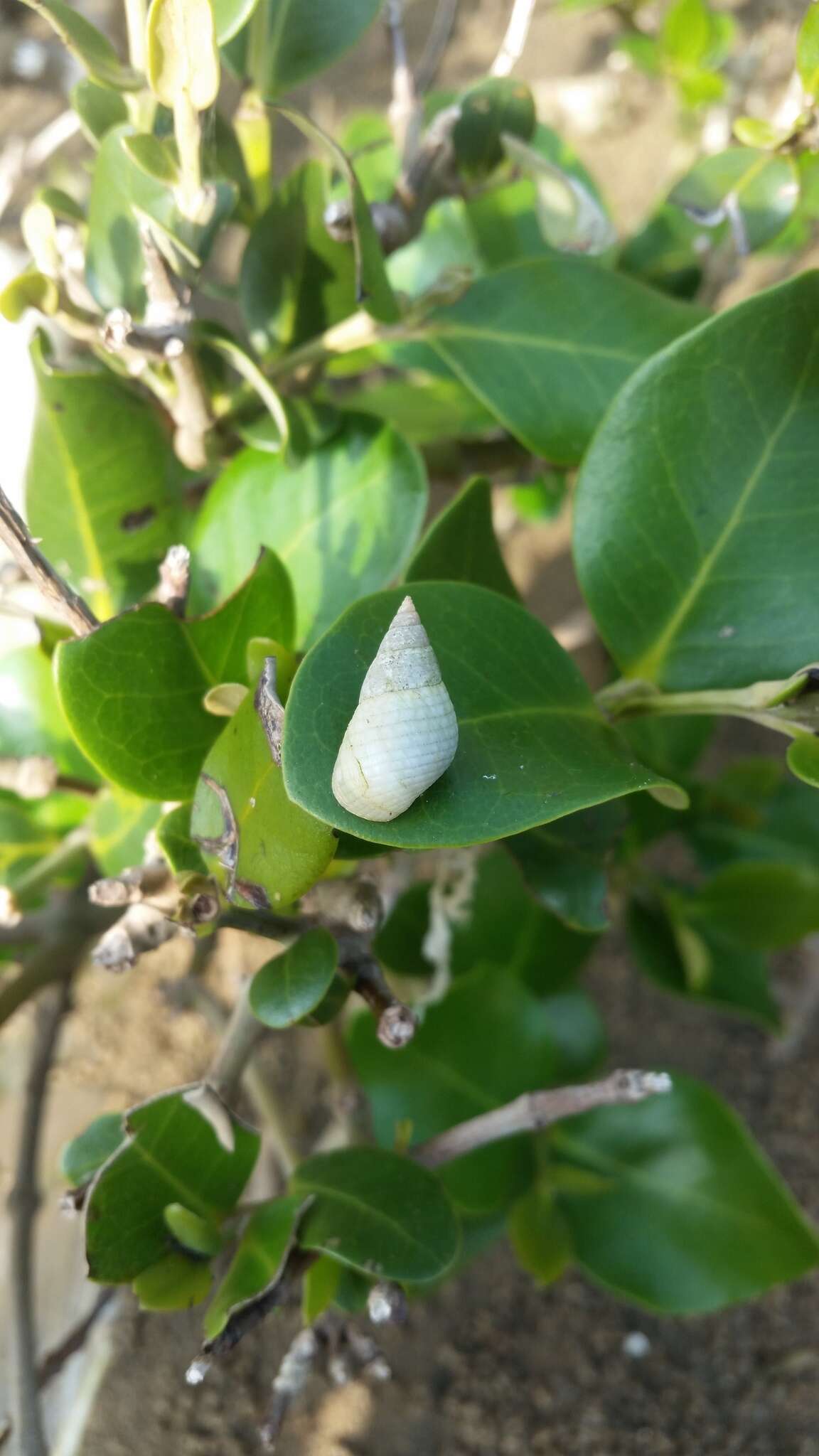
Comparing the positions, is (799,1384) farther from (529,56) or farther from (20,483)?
(529,56)

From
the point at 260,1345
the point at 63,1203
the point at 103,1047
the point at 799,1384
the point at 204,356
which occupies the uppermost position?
the point at 204,356

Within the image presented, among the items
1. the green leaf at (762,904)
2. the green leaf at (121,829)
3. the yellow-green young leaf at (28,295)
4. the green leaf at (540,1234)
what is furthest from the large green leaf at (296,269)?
the green leaf at (540,1234)

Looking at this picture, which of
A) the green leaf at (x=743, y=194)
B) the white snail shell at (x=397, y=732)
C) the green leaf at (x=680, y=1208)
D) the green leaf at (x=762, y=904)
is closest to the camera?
the white snail shell at (x=397, y=732)

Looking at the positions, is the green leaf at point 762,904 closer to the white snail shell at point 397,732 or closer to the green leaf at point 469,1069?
the green leaf at point 469,1069

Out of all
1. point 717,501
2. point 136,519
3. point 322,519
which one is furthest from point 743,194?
point 136,519

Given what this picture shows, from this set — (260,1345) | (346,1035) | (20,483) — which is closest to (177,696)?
(20,483)

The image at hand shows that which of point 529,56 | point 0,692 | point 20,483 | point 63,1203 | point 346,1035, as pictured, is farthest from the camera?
point 529,56

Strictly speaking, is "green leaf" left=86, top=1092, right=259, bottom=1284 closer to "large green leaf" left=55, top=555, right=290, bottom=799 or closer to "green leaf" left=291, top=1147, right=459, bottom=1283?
"green leaf" left=291, top=1147, right=459, bottom=1283

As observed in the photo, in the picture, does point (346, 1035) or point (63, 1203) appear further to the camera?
point (346, 1035)
